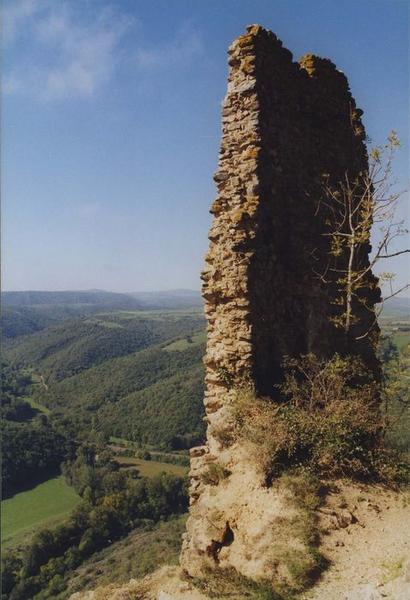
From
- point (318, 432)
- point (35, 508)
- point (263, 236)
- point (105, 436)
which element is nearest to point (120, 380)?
point (105, 436)

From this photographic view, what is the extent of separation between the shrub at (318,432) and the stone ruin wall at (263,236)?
0.42 m

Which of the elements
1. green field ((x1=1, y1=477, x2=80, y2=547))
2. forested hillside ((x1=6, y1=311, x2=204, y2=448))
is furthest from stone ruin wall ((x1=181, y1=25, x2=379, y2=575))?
forested hillside ((x1=6, y1=311, x2=204, y2=448))

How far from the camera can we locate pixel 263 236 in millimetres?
7344

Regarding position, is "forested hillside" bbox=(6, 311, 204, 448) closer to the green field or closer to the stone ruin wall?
the green field

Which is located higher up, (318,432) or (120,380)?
(318,432)

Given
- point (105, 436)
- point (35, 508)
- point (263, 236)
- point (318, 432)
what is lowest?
point (35, 508)

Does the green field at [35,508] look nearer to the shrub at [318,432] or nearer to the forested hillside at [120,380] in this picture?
the forested hillside at [120,380]

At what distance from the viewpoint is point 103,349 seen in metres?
135

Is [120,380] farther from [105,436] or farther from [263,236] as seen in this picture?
[263,236]

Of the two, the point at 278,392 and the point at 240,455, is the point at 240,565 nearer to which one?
the point at 240,455

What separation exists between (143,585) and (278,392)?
3312 mm

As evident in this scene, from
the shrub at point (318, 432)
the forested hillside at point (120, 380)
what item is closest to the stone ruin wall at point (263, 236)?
the shrub at point (318, 432)

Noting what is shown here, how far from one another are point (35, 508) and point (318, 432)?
6212 centimetres

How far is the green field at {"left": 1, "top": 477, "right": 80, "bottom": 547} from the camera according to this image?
51344 mm
